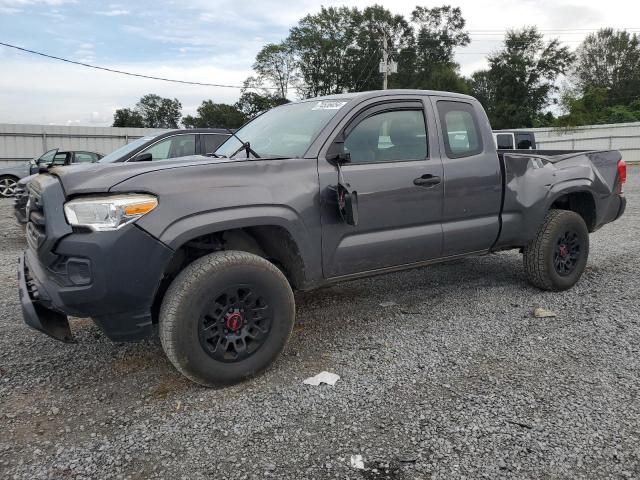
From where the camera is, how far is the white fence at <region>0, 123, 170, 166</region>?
68.6ft

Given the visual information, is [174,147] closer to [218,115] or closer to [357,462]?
[357,462]

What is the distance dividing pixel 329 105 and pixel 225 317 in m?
1.80

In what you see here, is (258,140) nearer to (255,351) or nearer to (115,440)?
(255,351)

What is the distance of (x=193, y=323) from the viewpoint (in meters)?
2.84

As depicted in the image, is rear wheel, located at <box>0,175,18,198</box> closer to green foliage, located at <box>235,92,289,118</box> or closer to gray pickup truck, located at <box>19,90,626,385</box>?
gray pickup truck, located at <box>19,90,626,385</box>

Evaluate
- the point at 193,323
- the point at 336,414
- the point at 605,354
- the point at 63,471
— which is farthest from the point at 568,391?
the point at 63,471

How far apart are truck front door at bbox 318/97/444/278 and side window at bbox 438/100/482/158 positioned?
0.16 m

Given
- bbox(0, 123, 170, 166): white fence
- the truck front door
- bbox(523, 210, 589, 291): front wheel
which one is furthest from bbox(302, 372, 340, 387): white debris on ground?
bbox(0, 123, 170, 166): white fence

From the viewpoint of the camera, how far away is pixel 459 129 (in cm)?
424

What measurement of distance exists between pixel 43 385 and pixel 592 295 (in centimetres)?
463

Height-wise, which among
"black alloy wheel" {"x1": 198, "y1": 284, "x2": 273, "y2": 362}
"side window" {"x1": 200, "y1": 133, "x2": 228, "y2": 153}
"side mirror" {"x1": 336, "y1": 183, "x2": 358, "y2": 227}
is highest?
"side window" {"x1": 200, "y1": 133, "x2": 228, "y2": 153}

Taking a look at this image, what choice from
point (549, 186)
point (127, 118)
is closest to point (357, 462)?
point (549, 186)

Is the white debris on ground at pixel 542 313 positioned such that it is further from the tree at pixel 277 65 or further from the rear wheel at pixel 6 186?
the tree at pixel 277 65

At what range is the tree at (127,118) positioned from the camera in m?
74.2
